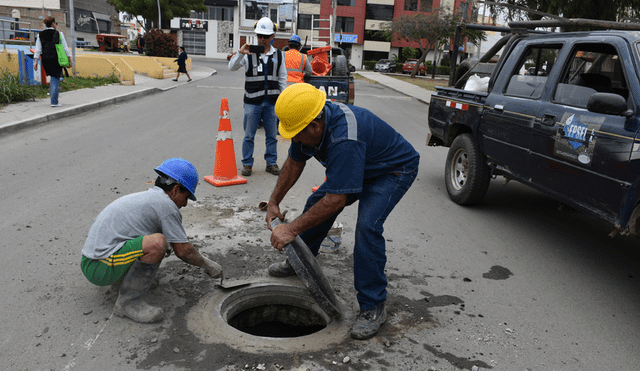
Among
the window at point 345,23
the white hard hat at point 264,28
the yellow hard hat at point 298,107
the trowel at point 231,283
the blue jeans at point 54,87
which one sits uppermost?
the window at point 345,23

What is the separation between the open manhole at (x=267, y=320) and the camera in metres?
3.05

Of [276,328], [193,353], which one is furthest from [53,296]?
[276,328]

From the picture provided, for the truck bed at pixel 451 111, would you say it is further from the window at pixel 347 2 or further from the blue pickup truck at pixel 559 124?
the window at pixel 347 2

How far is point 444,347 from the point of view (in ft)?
10.1

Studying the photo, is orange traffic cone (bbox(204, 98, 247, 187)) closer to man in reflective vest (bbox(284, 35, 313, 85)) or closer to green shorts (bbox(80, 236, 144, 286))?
man in reflective vest (bbox(284, 35, 313, 85))

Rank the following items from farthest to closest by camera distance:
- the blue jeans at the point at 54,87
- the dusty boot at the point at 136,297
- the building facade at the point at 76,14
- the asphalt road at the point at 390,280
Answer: the building facade at the point at 76,14
the blue jeans at the point at 54,87
the dusty boot at the point at 136,297
the asphalt road at the point at 390,280

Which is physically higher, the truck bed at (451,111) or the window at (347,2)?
the window at (347,2)

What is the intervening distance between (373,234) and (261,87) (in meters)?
4.33

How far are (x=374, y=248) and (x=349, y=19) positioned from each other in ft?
191

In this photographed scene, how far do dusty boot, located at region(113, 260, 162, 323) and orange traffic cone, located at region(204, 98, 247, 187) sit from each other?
3141 mm

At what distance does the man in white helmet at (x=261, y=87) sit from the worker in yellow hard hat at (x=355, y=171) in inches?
139

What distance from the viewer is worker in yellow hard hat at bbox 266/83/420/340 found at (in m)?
2.79

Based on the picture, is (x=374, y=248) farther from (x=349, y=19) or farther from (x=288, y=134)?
(x=349, y=19)

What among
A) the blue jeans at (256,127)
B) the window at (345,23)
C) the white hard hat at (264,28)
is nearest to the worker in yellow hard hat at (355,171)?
the blue jeans at (256,127)
